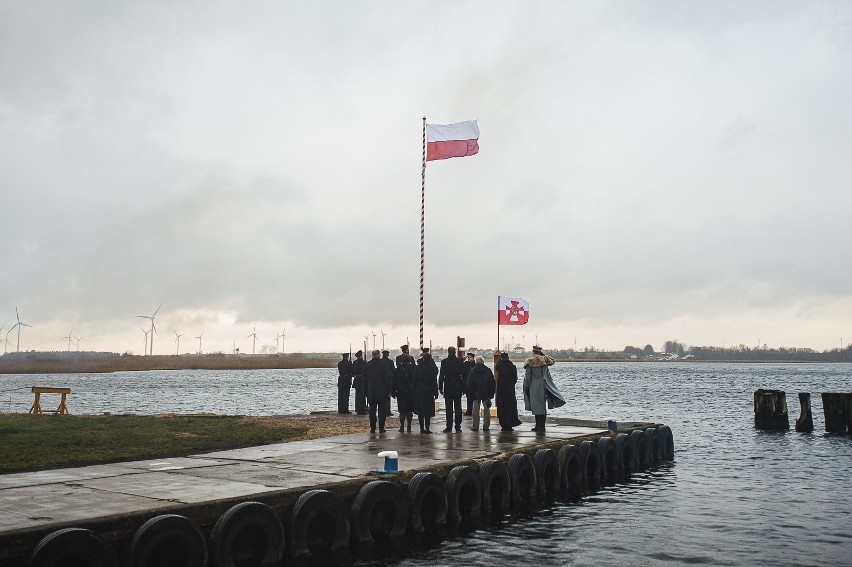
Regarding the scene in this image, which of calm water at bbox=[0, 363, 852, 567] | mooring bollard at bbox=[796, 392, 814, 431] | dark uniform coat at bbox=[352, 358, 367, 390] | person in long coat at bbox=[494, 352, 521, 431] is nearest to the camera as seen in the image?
calm water at bbox=[0, 363, 852, 567]

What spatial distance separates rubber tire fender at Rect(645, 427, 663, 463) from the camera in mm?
26625

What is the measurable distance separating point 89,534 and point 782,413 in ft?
132

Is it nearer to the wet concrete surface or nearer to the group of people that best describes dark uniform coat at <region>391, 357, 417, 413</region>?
the group of people

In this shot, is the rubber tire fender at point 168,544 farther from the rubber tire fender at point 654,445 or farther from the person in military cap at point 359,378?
the rubber tire fender at point 654,445

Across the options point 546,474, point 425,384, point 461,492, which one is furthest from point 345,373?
point 461,492

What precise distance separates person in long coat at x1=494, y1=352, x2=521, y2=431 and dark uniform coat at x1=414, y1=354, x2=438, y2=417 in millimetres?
2087

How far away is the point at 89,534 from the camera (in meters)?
9.16

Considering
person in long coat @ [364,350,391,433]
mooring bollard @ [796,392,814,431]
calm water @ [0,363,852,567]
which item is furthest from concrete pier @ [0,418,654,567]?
mooring bollard @ [796,392,814,431]

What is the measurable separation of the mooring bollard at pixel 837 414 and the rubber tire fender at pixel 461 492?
101 ft

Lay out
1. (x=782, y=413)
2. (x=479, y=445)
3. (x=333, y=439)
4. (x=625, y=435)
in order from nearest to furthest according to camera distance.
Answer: (x=479, y=445) → (x=333, y=439) → (x=625, y=435) → (x=782, y=413)

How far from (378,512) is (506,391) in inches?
388

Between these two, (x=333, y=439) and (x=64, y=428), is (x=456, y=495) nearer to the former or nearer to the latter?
(x=333, y=439)

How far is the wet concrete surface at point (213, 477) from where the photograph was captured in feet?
34.4

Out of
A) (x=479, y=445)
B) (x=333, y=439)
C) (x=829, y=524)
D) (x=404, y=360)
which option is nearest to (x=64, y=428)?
(x=333, y=439)
